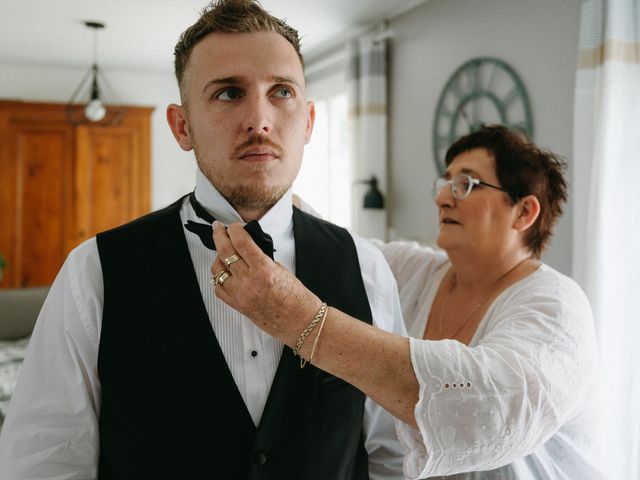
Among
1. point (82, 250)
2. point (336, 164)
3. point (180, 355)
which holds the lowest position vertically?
point (180, 355)

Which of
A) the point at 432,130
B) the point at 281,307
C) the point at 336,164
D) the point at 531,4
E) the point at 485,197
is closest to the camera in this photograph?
the point at 281,307

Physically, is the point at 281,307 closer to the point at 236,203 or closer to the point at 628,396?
the point at 236,203

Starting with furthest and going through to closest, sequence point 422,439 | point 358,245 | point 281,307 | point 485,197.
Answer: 1. point 485,197
2. point 358,245
3. point 422,439
4. point 281,307

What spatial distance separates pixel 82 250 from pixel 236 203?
0.30 m

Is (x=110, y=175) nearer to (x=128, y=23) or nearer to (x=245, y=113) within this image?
(x=128, y=23)

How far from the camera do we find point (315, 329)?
105cm

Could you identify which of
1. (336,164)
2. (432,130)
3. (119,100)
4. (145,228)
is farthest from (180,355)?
(119,100)

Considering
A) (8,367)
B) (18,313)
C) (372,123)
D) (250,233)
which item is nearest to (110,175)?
(18,313)

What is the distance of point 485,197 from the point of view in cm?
186

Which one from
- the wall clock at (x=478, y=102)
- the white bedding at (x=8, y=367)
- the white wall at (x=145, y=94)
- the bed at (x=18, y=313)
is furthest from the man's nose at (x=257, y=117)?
the white wall at (x=145, y=94)

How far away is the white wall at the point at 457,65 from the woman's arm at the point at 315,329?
2252 millimetres

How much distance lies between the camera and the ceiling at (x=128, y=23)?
4.46 metres

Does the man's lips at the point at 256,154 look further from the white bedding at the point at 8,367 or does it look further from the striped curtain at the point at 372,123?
the striped curtain at the point at 372,123

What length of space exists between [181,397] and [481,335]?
878mm
